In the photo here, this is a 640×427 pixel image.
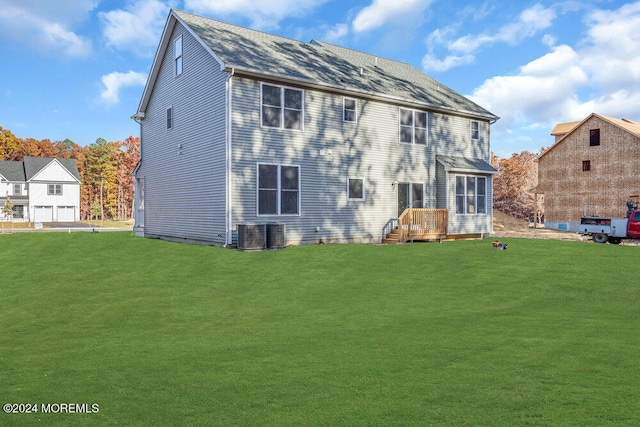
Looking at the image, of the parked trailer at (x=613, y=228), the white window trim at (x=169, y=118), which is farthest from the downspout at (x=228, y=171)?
the parked trailer at (x=613, y=228)

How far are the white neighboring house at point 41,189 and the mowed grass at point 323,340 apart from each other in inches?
2266

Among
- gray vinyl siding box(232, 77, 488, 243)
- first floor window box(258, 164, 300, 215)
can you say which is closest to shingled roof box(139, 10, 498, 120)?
Answer: gray vinyl siding box(232, 77, 488, 243)

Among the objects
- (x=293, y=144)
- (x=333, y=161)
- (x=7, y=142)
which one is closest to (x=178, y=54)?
(x=293, y=144)

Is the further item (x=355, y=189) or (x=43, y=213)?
(x=43, y=213)

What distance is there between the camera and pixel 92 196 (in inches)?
3408

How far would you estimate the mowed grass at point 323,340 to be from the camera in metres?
4.66

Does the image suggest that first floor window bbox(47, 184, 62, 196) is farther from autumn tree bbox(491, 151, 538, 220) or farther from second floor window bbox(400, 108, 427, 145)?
second floor window bbox(400, 108, 427, 145)

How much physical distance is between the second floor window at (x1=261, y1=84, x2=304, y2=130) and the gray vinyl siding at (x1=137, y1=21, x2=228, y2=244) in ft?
5.64

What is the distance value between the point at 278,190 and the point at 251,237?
274 centimetres

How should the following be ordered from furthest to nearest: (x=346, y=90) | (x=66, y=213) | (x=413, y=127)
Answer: (x=66, y=213)
(x=413, y=127)
(x=346, y=90)

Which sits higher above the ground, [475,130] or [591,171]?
[475,130]

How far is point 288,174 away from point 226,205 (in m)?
3.05

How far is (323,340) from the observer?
746cm

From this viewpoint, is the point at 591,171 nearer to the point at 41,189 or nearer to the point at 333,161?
the point at 333,161
